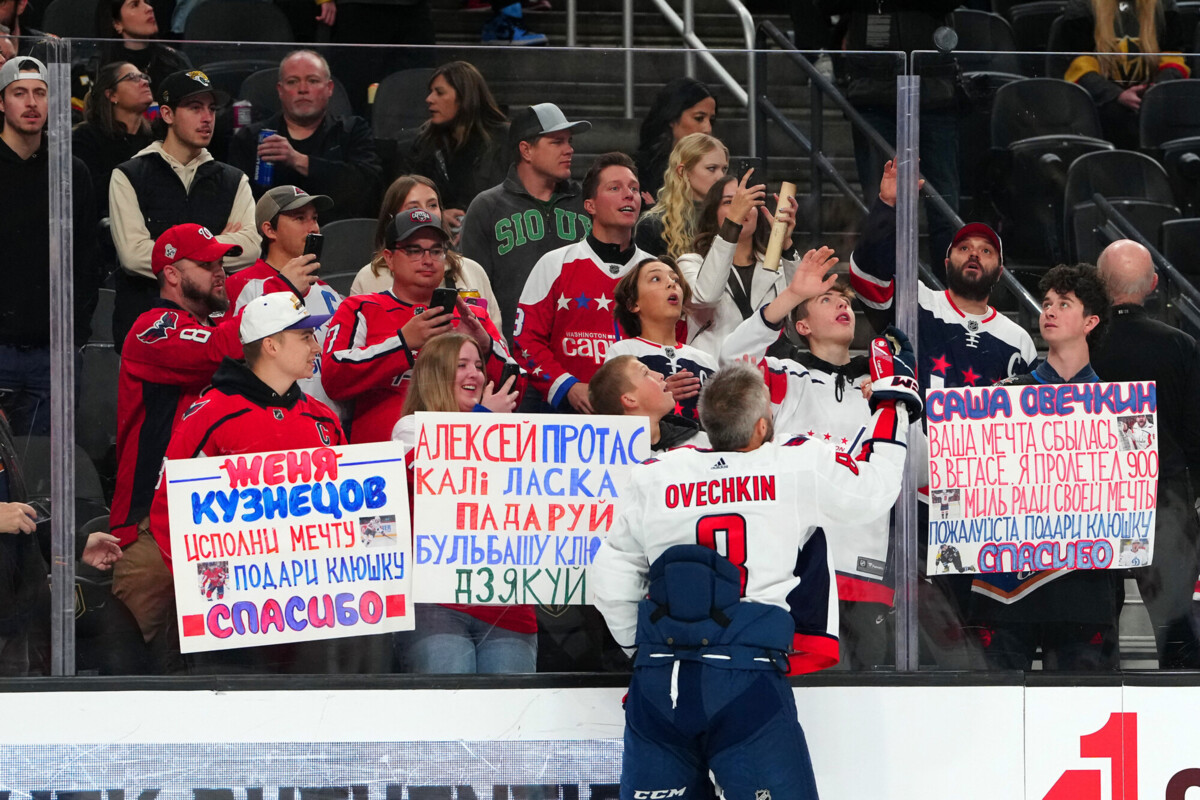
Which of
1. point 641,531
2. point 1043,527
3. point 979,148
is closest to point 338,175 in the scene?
point 641,531

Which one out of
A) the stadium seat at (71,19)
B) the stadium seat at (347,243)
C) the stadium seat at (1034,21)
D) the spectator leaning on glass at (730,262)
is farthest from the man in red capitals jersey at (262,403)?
the stadium seat at (1034,21)

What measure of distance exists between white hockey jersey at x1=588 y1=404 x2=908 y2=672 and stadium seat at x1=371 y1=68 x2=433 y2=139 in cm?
116

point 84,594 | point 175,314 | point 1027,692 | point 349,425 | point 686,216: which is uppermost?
point 686,216

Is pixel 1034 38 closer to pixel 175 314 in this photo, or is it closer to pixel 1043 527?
pixel 1043 527

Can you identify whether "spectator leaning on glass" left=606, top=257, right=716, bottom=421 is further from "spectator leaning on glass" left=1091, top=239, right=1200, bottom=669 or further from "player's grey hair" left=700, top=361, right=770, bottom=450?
A: "spectator leaning on glass" left=1091, top=239, right=1200, bottom=669

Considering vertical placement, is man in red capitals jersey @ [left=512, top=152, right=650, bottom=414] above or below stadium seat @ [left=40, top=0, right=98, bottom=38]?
below

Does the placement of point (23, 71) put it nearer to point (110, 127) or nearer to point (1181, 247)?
point (110, 127)

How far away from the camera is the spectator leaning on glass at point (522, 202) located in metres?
4.41

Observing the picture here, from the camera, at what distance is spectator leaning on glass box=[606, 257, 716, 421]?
176 inches

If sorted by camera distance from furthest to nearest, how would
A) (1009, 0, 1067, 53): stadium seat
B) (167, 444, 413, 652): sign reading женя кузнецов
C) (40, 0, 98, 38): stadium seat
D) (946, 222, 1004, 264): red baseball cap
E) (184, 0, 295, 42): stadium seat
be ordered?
(1009, 0, 1067, 53): stadium seat
(40, 0, 98, 38): stadium seat
(184, 0, 295, 42): stadium seat
(946, 222, 1004, 264): red baseball cap
(167, 444, 413, 652): sign reading женя кузнецов

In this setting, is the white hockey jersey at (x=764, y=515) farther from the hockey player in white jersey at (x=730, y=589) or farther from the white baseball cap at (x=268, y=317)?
the white baseball cap at (x=268, y=317)

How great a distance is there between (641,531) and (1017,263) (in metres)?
1.36

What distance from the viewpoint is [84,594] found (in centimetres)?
442

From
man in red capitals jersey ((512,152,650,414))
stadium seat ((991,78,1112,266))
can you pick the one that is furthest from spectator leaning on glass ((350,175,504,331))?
stadium seat ((991,78,1112,266))
